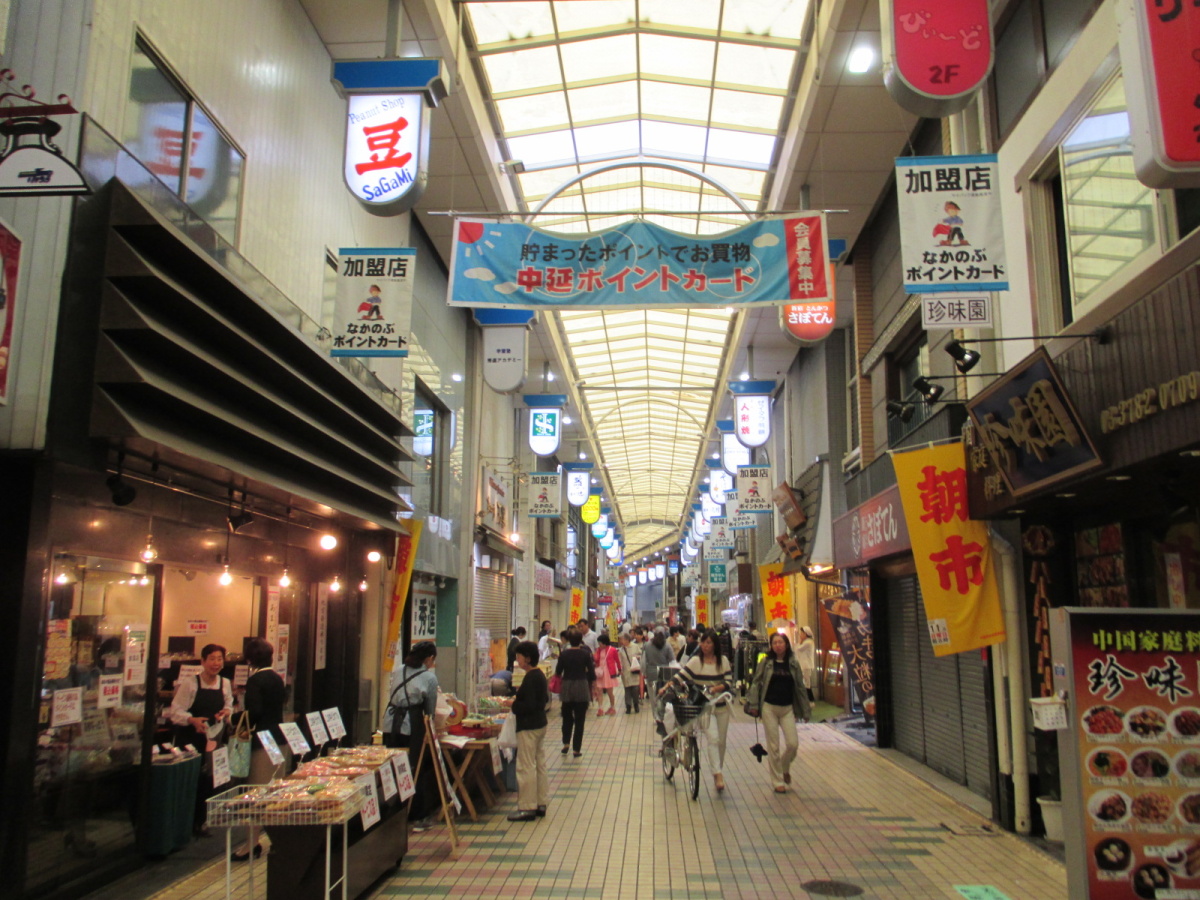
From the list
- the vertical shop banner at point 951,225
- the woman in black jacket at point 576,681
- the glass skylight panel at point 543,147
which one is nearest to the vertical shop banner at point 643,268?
the vertical shop banner at point 951,225

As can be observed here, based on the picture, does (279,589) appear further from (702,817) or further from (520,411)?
(520,411)

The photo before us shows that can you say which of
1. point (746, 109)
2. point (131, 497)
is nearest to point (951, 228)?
point (746, 109)

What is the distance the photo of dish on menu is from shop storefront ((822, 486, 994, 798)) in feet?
12.0

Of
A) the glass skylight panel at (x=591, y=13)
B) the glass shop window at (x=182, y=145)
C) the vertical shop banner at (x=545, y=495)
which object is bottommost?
the vertical shop banner at (x=545, y=495)

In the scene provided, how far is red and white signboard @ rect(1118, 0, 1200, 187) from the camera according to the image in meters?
3.77

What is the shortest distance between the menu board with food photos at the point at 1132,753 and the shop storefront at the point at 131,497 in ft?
18.2

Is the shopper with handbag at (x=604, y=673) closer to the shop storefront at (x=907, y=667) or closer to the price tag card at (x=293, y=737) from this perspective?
the shop storefront at (x=907, y=667)

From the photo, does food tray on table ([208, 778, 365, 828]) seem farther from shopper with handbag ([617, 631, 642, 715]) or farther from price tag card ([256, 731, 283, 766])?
shopper with handbag ([617, 631, 642, 715])

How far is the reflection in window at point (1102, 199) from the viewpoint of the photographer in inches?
233

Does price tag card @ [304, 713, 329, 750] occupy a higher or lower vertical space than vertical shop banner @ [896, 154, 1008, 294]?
lower

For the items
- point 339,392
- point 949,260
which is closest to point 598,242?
point 949,260

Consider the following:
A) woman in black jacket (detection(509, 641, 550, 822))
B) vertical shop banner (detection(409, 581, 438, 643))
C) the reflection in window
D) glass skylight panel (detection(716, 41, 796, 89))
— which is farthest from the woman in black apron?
glass skylight panel (detection(716, 41, 796, 89))

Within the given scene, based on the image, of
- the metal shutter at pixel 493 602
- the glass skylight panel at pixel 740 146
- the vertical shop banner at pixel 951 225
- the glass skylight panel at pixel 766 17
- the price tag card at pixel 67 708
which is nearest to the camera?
the price tag card at pixel 67 708

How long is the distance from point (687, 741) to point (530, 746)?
2.07 m
